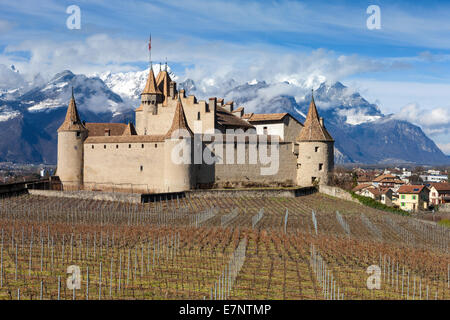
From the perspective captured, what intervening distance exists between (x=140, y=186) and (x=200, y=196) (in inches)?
253

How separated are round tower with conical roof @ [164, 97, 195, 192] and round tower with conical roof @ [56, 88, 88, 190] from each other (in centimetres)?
976

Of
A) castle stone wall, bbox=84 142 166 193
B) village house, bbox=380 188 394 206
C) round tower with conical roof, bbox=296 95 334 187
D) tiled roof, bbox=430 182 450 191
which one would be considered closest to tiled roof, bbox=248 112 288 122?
round tower with conical roof, bbox=296 95 334 187

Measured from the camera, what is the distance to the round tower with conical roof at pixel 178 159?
5391 cm

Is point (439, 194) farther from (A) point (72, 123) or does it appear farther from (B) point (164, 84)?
(A) point (72, 123)

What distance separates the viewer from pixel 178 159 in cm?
5391

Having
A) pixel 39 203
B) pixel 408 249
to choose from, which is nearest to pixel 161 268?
pixel 408 249

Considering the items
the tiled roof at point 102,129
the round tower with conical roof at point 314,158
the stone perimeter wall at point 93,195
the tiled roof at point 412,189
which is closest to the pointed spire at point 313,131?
the round tower with conical roof at point 314,158

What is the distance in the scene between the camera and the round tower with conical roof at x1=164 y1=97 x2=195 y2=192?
53906 millimetres

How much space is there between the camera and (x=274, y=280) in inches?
971

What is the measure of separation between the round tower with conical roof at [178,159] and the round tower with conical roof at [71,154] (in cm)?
976

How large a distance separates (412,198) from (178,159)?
56.3 m

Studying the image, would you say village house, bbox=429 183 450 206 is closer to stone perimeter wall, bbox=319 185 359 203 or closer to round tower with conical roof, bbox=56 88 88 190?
stone perimeter wall, bbox=319 185 359 203

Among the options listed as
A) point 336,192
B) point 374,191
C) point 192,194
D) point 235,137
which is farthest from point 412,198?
point 192,194
